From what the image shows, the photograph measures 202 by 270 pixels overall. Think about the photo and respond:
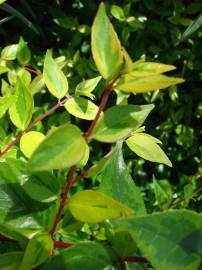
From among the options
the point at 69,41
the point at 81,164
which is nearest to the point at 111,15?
the point at 69,41

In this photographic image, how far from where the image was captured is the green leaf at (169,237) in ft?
1.18

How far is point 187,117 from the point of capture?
1657 mm

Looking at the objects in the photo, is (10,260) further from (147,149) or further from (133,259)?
(147,149)

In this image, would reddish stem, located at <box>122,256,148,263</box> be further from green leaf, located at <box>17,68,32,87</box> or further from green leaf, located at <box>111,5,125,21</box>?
green leaf, located at <box>111,5,125,21</box>

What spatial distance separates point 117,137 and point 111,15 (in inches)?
46.3

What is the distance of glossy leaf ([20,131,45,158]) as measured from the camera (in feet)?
1.60

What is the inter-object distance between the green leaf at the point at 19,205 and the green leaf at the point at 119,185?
0.06 meters

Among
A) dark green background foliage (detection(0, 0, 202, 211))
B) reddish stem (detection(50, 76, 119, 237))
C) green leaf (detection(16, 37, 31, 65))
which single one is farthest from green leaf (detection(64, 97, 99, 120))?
dark green background foliage (detection(0, 0, 202, 211))

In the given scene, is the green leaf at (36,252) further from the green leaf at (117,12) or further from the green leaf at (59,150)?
the green leaf at (117,12)

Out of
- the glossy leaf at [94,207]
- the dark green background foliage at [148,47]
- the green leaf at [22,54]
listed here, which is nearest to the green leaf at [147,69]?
the glossy leaf at [94,207]

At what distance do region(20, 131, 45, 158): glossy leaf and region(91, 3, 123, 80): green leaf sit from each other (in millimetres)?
142

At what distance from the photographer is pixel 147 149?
553mm

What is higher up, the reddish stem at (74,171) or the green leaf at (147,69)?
the green leaf at (147,69)

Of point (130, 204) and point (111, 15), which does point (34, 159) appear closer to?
point (130, 204)
